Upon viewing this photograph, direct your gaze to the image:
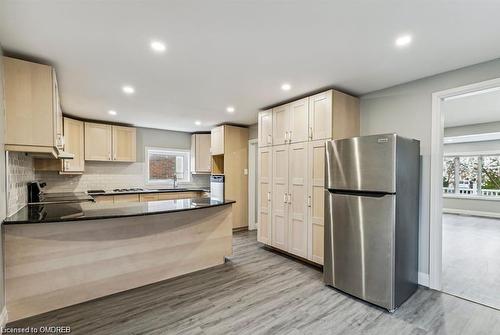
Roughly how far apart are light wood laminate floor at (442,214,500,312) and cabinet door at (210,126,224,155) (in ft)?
14.1

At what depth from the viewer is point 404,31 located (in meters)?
1.87

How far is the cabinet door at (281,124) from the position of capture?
144 inches

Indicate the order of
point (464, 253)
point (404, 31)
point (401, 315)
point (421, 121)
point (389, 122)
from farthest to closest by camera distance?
point (464, 253) → point (389, 122) → point (421, 121) → point (401, 315) → point (404, 31)

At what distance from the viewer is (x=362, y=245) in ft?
8.02

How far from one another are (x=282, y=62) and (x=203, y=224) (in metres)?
2.27

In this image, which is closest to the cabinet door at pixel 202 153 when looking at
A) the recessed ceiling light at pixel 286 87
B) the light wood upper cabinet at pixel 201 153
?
the light wood upper cabinet at pixel 201 153

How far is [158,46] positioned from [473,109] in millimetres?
5777

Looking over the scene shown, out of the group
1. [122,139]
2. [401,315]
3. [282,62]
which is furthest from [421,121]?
[122,139]

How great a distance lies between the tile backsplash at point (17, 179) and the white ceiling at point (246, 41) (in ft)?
3.50

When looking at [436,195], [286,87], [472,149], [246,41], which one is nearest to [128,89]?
[246,41]

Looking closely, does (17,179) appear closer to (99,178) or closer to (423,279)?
(99,178)

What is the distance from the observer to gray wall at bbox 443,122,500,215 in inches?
239

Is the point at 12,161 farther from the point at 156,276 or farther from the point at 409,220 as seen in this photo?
the point at 409,220

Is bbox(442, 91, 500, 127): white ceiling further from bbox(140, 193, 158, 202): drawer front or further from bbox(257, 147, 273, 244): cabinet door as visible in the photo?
bbox(140, 193, 158, 202): drawer front
